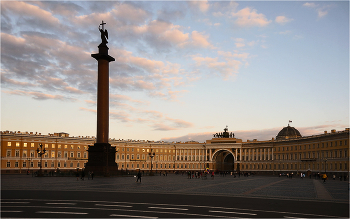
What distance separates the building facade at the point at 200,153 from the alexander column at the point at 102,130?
18863mm

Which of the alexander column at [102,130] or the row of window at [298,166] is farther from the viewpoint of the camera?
the row of window at [298,166]

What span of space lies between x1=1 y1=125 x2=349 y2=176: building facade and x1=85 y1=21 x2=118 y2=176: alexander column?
18.9m

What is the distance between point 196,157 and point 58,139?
65391 mm

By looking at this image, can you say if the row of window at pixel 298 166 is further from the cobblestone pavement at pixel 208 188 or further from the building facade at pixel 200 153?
the cobblestone pavement at pixel 208 188

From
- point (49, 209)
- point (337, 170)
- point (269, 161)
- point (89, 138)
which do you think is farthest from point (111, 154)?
point (269, 161)

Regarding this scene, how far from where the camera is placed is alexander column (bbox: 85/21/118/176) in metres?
57.9

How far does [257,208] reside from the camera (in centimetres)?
1856

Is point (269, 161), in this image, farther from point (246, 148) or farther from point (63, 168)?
point (63, 168)

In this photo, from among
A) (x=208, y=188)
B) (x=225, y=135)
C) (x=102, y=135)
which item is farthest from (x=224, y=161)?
(x=208, y=188)

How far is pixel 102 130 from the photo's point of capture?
197 ft

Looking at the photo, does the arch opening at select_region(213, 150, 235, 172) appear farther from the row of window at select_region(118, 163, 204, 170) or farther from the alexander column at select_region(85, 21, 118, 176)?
the alexander column at select_region(85, 21, 118, 176)

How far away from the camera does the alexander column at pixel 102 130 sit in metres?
57.9

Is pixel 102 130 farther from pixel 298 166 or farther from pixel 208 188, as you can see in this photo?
pixel 298 166

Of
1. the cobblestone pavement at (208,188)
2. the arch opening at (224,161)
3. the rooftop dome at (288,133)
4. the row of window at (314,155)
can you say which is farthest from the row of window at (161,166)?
the cobblestone pavement at (208,188)
